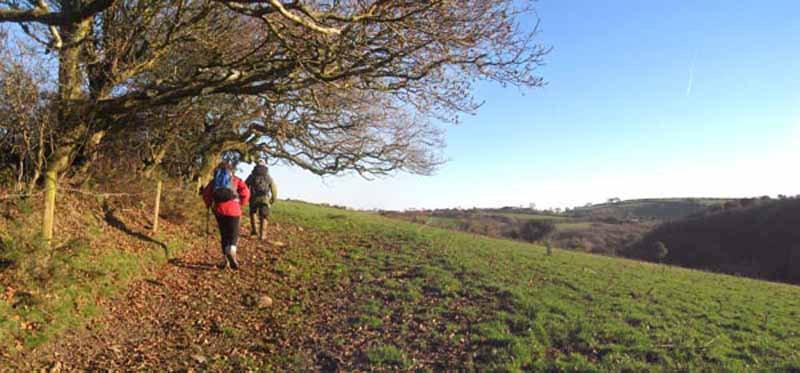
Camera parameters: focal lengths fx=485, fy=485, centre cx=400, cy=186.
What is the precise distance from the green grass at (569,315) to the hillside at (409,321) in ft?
0.10

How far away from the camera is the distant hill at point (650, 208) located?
80.0m

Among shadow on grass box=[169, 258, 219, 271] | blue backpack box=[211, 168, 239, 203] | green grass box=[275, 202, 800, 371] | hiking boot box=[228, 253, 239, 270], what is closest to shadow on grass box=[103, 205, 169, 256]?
shadow on grass box=[169, 258, 219, 271]

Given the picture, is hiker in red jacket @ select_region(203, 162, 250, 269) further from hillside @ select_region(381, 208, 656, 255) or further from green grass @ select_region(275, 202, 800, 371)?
hillside @ select_region(381, 208, 656, 255)

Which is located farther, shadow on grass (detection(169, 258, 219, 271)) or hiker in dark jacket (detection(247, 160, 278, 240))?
hiker in dark jacket (detection(247, 160, 278, 240))

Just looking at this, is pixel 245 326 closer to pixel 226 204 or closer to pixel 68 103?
pixel 226 204

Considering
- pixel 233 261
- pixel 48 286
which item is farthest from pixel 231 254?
pixel 48 286

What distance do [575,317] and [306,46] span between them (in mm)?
6807

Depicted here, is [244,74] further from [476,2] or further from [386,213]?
[386,213]

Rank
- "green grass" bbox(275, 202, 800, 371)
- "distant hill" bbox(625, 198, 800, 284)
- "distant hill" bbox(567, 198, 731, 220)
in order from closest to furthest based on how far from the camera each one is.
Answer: "green grass" bbox(275, 202, 800, 371)
"distant hill" bbox(625, 198, 800, 284)
"distant hill" bbox(567, 198, 731, 220)

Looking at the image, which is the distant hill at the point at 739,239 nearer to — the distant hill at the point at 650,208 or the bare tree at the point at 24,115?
the distant hill at the point at 650,208

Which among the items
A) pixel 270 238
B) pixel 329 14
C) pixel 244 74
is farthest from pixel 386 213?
pixel 329 14

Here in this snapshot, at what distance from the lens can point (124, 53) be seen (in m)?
9.60

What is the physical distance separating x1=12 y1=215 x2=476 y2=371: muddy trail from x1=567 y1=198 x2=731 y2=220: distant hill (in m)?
73.6

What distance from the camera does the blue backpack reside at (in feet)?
32.8
